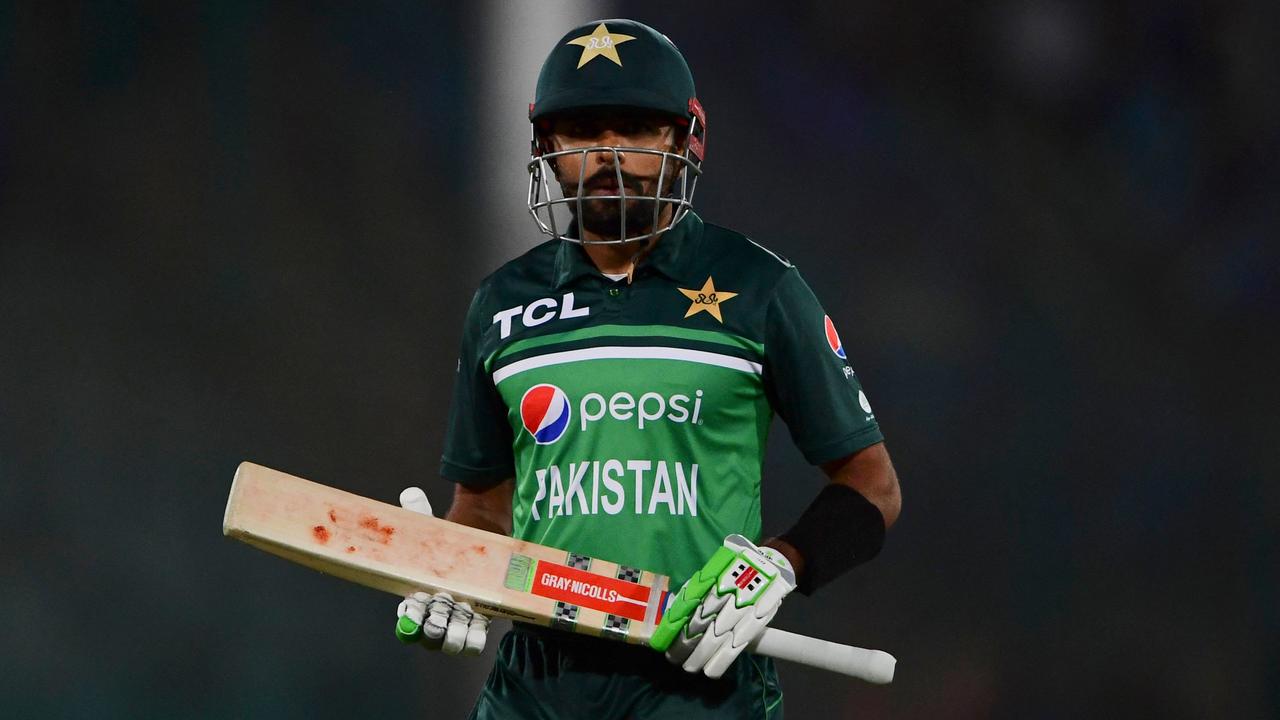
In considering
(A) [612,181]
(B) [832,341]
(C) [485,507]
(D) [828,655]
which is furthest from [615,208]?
(D) [828,655]

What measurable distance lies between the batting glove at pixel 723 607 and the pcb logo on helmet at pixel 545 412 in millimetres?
274

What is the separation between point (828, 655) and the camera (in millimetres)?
1537

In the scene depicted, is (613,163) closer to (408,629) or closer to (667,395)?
(667,395)

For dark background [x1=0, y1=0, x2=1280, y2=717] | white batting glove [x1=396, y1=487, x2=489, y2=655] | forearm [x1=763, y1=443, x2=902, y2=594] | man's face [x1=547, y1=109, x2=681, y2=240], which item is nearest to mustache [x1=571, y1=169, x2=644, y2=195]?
man's face [x1=547, y1=109, x2=681, y2=240]

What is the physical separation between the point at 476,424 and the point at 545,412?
0.20 meters

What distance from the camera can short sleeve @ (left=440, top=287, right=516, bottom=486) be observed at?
1.87m

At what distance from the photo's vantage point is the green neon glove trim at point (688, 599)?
1.50 m

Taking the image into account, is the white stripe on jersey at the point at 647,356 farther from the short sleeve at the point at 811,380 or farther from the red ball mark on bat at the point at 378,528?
the red ball mark on bat at the point at 378,528

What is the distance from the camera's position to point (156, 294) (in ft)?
10.4

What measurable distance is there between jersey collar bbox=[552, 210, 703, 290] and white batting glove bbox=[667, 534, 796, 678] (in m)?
0.39

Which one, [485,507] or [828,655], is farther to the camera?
[485,507]

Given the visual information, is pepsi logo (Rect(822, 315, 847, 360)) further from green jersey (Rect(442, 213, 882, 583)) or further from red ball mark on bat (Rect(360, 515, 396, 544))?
red ball mark on bat (Rect(360, 515, 396, 544))

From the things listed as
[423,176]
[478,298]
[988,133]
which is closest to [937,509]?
[988,133]

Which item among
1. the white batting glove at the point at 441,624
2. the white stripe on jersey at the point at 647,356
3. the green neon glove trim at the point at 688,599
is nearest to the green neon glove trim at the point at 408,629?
the white batting glove at the point at 441,624
